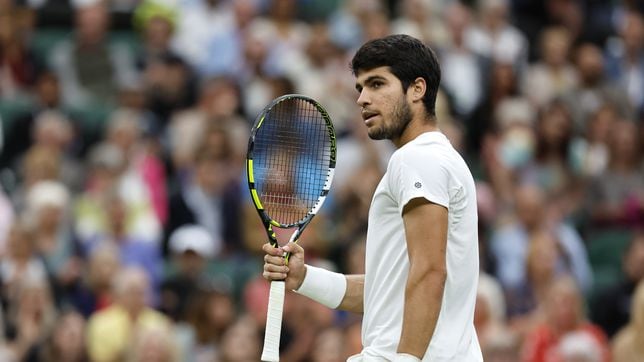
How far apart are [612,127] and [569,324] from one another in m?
3.44

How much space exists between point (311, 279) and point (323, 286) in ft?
0.25

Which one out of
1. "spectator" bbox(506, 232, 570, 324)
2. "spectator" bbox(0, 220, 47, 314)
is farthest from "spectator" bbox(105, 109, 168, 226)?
"spectator" bbox(506, 232, 570, 324)

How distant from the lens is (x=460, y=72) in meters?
13.8

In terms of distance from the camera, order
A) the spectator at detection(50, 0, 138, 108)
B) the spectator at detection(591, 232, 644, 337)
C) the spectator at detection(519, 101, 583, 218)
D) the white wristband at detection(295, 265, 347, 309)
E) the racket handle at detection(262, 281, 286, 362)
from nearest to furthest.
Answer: the racket handle at detection(262, 281, 286, 362), the white wristband at detection(295, 265, 347, 309), the spectator at detection(591, 232, 644, 337), the spectator at detection(519, 101, 583, 218), the spectator at detection(50, 0, 138, 108)

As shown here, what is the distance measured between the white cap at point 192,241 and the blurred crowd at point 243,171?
0.02 metres

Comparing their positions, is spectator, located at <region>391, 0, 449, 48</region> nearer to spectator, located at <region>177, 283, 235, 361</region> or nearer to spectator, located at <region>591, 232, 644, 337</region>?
spectator, located at <region>591, 232, 644, 337</region>

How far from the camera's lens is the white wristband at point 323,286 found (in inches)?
223

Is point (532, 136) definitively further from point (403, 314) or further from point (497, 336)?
point (403, 314)

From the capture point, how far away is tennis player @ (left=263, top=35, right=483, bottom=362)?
196 inches

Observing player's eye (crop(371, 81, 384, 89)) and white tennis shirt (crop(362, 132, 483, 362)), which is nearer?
white tennis shirt (crop(362, 132, 483, 362))

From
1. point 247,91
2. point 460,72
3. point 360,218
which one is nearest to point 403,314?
point 360,218

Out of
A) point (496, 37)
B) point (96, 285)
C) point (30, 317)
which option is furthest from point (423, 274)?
point (496, 37)

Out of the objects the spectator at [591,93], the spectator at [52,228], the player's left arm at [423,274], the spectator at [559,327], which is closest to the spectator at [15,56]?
the spectator at [52,228]

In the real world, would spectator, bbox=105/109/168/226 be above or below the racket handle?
above
